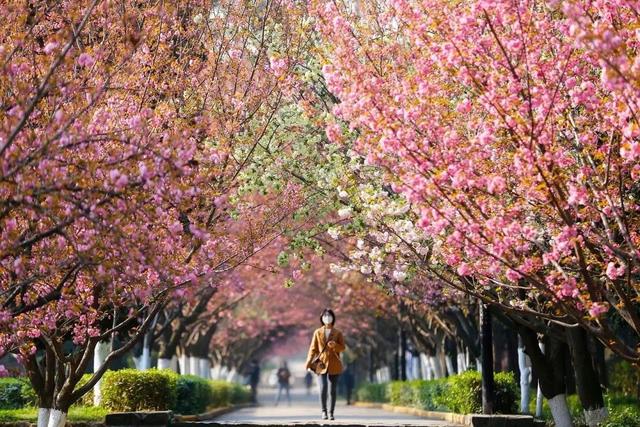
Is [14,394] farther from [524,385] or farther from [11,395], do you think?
[524,385]

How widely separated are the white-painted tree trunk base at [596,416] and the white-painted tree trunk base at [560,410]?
30 cm

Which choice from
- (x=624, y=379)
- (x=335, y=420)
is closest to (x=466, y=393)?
(x=335, y=420)

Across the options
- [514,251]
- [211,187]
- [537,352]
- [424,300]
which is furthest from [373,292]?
[514,251]

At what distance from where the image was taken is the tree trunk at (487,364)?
68.8 feet

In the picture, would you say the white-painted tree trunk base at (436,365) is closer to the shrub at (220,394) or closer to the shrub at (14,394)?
the shrub at (220,394)

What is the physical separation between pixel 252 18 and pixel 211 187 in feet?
11.0

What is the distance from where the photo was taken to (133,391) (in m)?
20.6

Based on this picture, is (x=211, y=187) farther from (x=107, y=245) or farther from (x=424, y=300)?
(x=424, y=300)

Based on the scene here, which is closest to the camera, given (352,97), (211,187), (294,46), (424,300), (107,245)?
(107,245)

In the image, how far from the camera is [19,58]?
38.5 feet

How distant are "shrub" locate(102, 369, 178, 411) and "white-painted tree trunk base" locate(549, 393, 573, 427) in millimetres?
7207

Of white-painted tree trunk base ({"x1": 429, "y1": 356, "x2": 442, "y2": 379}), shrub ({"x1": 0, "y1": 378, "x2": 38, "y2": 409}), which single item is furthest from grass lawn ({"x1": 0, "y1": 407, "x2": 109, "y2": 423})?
white-painted tree trunk base ({"x1": 429, "y1": 356, "x2": 442, "y2": 379})

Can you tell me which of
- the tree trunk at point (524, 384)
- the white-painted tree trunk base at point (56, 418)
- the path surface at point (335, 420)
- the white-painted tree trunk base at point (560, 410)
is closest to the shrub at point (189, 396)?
the path surface at point (335, 420)

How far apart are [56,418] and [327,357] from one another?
26.5 ft
